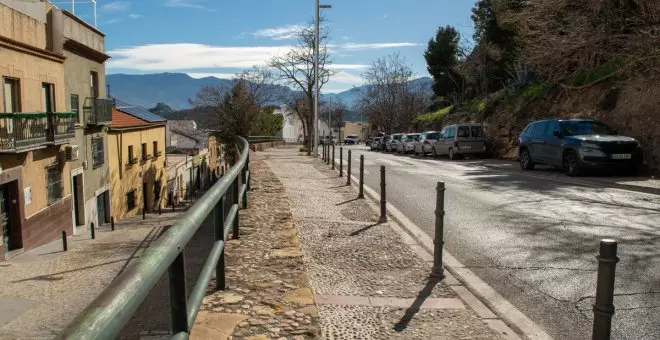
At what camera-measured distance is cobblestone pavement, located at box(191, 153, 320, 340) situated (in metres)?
3.14

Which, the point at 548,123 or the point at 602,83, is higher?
the point at 602,83

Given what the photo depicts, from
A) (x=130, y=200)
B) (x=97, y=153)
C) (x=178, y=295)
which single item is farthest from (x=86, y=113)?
(x=178, y=295)

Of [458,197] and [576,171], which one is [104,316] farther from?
[576,171]

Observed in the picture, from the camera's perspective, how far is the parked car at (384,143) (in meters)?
43.0

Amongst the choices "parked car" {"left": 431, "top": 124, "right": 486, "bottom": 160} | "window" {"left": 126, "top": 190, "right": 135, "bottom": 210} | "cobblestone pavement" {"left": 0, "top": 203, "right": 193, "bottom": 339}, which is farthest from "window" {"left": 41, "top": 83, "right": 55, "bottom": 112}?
"parked car" {"left": 431, "top": 124, "right": 486, "bottom": 160}

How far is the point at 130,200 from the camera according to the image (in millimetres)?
34406

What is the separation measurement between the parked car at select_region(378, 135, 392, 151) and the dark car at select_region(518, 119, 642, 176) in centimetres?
2486

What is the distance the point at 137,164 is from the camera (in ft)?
116

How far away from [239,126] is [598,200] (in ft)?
132

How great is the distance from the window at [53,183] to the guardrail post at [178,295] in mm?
23214

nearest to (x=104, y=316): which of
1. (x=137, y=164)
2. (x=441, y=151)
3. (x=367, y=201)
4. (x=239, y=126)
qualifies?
(x=367, y=201)

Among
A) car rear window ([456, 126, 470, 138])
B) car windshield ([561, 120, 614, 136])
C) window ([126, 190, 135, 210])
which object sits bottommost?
window ([126, 190, 135, 210])

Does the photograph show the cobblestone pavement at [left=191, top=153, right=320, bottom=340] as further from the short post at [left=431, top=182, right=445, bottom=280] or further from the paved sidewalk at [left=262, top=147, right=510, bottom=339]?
the short post at [left=431, top=182, right=445, bottom=280]

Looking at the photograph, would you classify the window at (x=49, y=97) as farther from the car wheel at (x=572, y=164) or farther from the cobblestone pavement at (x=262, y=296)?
the car wheel at (x=572, y=164)
